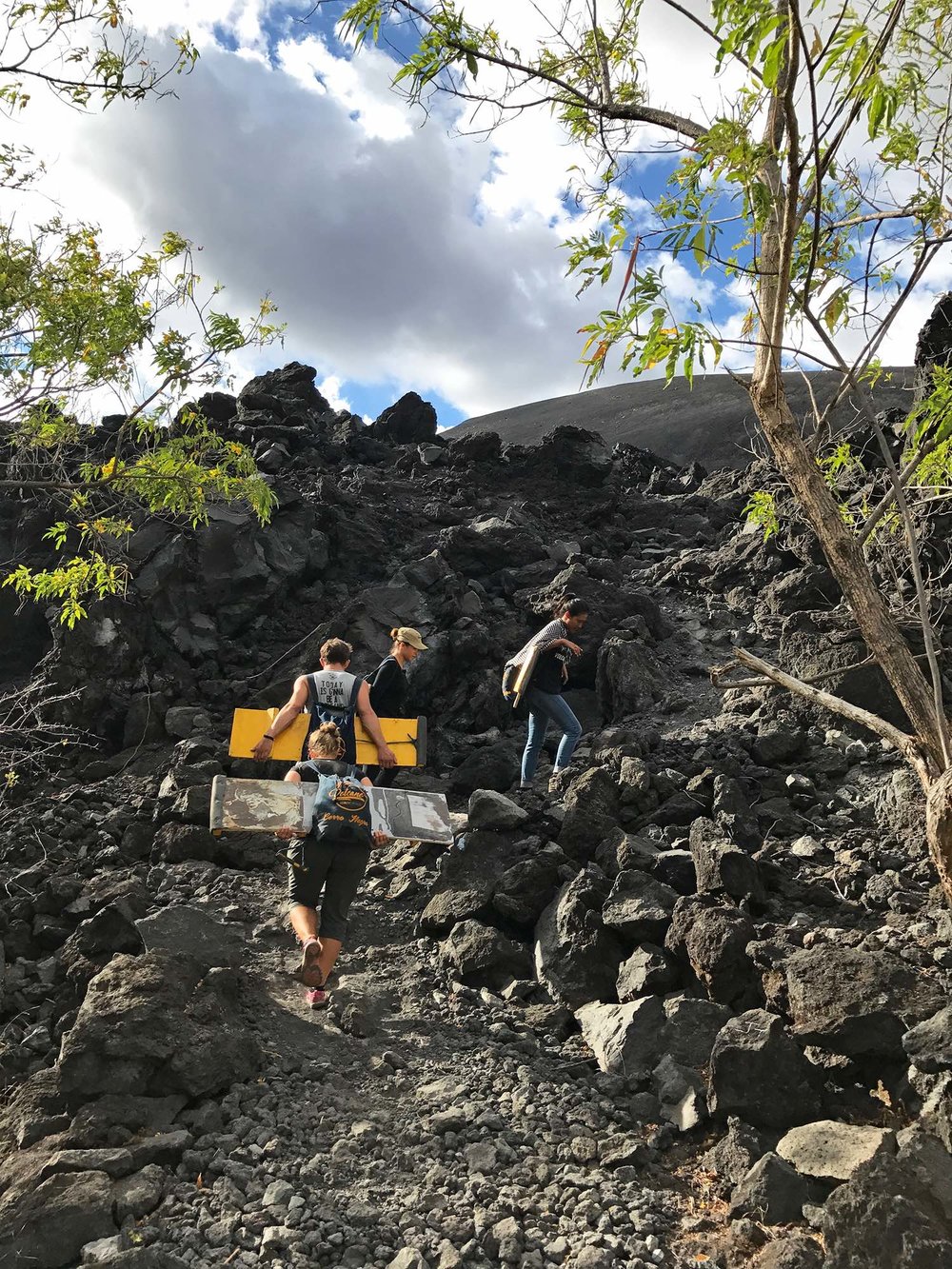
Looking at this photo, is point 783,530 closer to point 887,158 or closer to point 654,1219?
point 887,158

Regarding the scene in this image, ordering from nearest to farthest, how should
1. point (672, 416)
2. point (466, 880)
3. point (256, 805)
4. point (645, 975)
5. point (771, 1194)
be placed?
1. point (771, 1194)
2. point (645, 975)
3. point (256, 805)
4. point (466, 880)
5. point (672, 416)

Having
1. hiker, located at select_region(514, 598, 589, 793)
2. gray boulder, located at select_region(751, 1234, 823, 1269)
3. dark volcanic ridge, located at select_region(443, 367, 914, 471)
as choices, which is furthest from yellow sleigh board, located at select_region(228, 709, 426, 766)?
dark volcanic ridge, located at select_region(443, 367, 914, 471)

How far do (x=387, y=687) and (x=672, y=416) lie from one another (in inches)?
1421

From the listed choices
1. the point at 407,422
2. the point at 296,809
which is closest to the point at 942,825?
the point at 296,809

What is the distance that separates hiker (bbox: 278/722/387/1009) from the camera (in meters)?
4.80

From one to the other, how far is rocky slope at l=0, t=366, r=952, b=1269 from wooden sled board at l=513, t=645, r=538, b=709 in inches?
32.5

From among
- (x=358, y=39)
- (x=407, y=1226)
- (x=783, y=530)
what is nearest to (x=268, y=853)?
(x=407, y=1226)

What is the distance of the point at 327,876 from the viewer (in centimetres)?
498

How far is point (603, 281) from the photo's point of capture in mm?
3877

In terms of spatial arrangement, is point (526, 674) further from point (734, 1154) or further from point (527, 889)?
point (734, 1154)

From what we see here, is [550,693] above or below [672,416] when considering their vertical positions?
below

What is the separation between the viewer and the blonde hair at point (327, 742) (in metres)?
5.19

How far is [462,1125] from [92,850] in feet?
15.9

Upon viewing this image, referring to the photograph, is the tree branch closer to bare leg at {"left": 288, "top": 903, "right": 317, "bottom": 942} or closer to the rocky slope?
the rocky slope
